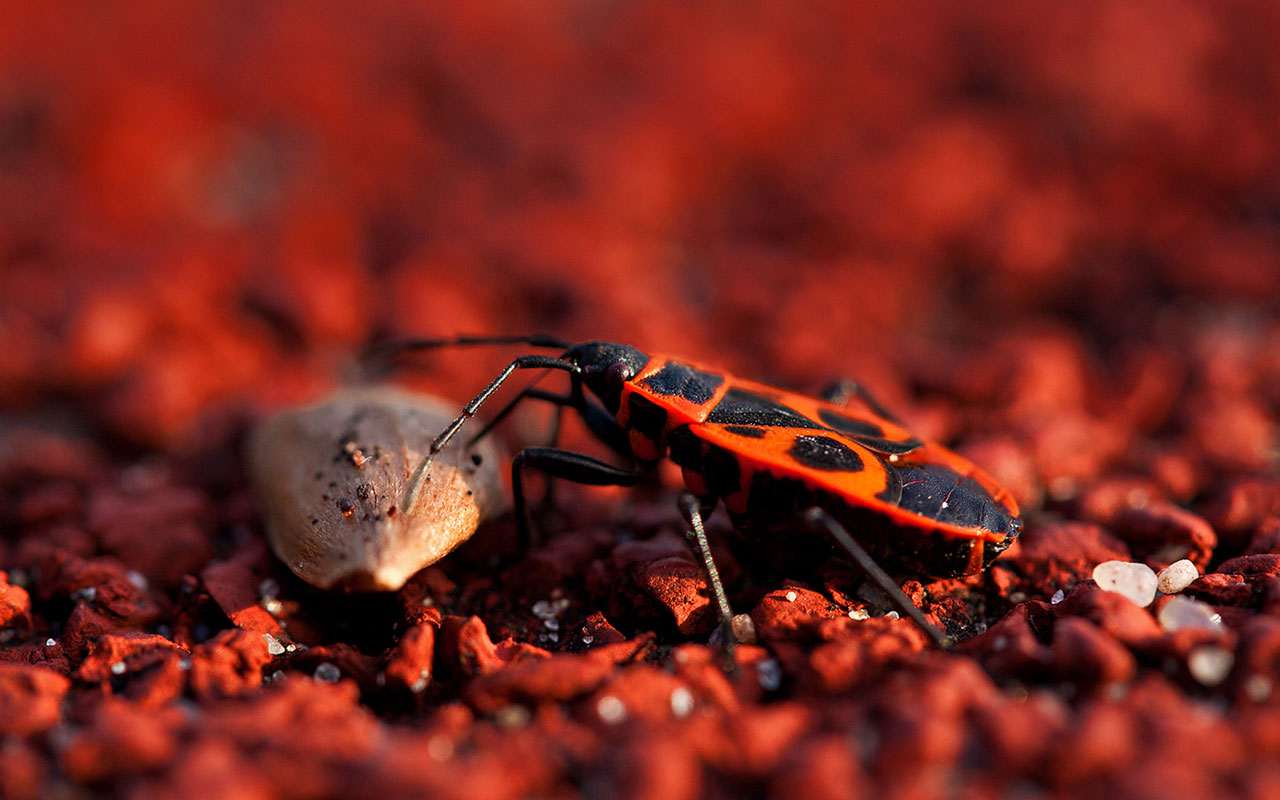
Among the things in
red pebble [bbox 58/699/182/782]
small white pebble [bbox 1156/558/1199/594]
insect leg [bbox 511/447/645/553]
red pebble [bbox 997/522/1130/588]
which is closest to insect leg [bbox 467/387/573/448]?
insect leg [bbox 511/447/645/553]

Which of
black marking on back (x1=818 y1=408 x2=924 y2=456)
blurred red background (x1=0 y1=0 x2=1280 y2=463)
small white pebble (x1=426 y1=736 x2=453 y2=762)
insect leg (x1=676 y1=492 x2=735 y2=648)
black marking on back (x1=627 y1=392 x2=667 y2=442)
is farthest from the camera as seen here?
blurred red background (x1=0 y1=0 x2=1280 y2=463)

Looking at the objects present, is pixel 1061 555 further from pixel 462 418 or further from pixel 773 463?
pixel 462 418

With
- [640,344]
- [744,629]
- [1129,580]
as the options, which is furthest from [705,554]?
[640,344]

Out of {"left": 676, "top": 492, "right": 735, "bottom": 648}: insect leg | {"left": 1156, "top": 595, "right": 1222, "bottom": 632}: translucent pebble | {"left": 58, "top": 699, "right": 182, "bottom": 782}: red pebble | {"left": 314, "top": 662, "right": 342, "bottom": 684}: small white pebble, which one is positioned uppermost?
{"left": 1156, "top": 595, "right": 1222, "bottom": 632}: translucent pebble

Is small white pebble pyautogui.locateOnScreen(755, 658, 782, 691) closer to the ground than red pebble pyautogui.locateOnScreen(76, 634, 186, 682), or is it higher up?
higher up

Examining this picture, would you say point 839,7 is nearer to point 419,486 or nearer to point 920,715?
point 419,486

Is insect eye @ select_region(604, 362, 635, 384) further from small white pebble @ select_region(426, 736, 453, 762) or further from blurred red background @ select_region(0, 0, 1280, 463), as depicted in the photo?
small white pebble @ select_region(426, 736, 453, 762)

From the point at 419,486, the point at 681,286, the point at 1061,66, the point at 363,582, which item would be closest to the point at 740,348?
the point at 681,286
